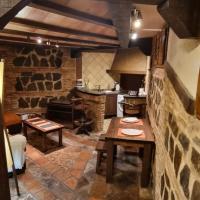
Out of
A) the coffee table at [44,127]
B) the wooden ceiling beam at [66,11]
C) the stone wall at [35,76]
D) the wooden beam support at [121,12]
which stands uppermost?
the wooden ceiling beam at [66,11]

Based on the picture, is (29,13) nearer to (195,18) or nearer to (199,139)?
(195,18)

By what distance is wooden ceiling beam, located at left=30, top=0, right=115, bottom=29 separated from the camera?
1.44 metres

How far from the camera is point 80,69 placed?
629 cm

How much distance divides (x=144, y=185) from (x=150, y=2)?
8.70 ft

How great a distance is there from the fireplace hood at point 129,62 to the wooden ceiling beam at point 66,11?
3.95 m

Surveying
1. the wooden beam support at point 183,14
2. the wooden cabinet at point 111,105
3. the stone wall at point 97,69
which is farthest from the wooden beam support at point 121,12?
the stone wall at point 97,69

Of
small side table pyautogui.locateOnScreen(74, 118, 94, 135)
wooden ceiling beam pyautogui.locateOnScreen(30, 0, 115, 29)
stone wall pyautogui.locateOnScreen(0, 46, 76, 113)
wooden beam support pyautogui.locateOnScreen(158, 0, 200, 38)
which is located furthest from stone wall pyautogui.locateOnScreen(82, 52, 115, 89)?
wooden beam support pyautogui.locateOnScreen(158, 0, 200, 38)

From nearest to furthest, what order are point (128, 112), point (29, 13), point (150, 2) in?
point (150, 2), point (29, 13), point (128, 112)

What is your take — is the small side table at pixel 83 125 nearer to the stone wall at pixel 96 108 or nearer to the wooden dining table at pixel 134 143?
the stone wall at pixel 96 108

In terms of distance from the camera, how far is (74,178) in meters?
3.11

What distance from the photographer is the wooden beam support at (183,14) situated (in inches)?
33.9

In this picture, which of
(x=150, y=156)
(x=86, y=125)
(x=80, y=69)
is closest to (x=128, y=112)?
(x=86, y=125)

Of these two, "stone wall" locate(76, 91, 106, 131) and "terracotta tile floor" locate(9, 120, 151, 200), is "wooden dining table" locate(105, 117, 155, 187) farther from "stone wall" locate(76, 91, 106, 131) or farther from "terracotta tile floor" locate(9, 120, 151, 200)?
"stone wall" locate(76, 91, 106, 131)

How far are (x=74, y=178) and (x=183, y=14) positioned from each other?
2.90m
